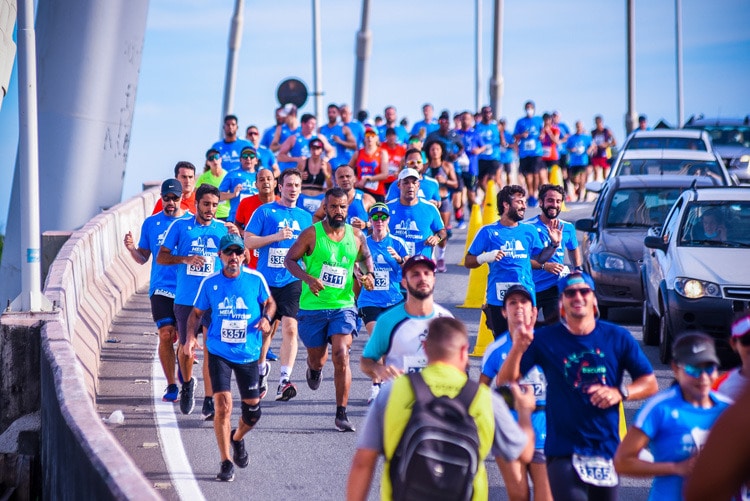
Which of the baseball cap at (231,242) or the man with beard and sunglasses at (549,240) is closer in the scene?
the baseball cap at (231,242)

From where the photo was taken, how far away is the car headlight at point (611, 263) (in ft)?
51.6

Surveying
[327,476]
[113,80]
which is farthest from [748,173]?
[327,476]

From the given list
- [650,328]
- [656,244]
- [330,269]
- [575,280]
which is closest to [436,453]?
[575,280]

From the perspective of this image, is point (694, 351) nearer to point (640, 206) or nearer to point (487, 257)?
point (487, 257)

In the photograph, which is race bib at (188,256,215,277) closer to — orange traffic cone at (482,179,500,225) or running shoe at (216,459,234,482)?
running shoe at (216,459,234,482)

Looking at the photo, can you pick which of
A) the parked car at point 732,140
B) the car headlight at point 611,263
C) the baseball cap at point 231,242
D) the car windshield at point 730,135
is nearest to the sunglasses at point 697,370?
the baseball cap at point 231,242

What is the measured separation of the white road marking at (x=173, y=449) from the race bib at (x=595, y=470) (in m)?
3.07

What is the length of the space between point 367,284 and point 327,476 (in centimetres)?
216

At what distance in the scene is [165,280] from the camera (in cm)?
1196

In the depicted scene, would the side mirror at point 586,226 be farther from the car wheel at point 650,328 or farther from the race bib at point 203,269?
the race bib at point 203,269

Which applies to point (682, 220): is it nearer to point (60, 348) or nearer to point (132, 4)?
point (60, 348)

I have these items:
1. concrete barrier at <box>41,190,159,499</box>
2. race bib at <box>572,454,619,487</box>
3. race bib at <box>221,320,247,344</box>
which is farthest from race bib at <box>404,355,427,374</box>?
race bib at <box>221,320,247,344</box>

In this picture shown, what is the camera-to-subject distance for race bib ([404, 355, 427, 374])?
7332 millimetres

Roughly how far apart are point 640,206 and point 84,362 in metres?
7.89
